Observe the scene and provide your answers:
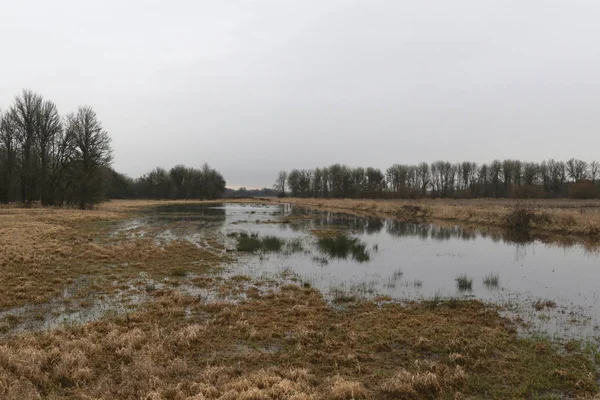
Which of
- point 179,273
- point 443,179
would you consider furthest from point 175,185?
point 179,273

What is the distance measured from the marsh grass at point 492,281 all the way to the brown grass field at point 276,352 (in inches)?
95.8

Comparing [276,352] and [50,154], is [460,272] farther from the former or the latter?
[50,154]

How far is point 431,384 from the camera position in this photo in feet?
14.1

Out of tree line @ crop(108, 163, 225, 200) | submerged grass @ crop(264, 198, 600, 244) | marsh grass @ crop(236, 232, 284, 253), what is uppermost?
tree line @ crop(108, 163, 225, 200)

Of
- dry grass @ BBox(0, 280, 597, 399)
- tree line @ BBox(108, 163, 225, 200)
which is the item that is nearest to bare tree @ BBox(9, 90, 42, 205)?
dry grass @ BBox(0, 280, 597, 399)

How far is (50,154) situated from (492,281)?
175 feet

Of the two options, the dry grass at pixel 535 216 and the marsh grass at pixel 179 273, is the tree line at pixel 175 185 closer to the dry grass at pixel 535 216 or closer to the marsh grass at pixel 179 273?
the dry grass at pixel 535 216

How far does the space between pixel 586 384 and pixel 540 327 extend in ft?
8.11

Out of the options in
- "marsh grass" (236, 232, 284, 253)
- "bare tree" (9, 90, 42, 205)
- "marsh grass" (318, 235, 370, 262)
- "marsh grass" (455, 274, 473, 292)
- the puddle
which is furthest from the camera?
"bare tree" (9, 90, 42, 205)

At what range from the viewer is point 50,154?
44.7 m

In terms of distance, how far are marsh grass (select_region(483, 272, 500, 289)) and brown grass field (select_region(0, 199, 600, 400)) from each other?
243cm

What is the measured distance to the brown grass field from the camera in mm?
4180

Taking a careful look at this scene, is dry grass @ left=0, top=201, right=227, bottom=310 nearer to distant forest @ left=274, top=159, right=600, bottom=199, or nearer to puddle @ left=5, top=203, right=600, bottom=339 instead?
puddle @ left=5, top=203, right=600, bottom=339

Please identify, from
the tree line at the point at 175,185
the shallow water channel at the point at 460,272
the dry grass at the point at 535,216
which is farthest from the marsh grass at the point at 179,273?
the tree line at the point at 175,185
